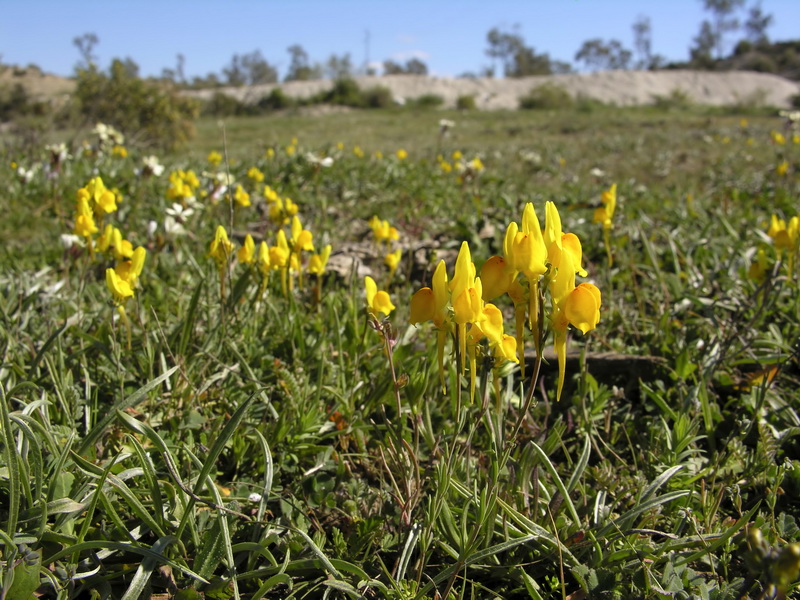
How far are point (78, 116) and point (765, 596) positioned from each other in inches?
541

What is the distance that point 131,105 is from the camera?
11742 mm

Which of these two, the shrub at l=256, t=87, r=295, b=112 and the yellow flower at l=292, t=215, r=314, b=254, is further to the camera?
the shrub at l=256, t=87, r=295, b=112

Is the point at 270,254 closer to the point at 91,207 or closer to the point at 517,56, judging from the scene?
the point at 91,207

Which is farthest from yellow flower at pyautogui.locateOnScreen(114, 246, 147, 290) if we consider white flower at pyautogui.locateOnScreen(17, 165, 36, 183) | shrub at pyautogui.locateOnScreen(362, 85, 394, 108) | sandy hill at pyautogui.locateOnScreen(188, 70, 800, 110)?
sandy hill at pyautogui.locateOnScreen(188, 70, 800, 110)

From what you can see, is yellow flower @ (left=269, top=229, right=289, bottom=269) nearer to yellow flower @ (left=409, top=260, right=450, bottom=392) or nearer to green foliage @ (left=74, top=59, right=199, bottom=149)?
yellow flower @ (left=409, top=260, right=450, bottom=392)

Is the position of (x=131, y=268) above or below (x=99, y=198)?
below

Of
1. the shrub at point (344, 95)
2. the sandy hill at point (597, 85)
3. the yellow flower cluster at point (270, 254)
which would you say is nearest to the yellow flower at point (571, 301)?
the yellow flower cluster at point (270, 254)

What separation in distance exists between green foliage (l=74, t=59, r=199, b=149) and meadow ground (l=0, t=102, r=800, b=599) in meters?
9.06

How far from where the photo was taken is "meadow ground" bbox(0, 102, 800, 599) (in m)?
1.26

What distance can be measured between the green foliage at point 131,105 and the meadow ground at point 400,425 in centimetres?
906

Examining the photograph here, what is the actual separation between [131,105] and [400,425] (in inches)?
494

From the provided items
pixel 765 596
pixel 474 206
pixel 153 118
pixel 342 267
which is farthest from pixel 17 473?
pixel 153 118

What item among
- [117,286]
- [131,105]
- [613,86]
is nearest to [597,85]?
[613,86]

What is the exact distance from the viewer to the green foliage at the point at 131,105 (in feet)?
37.9
